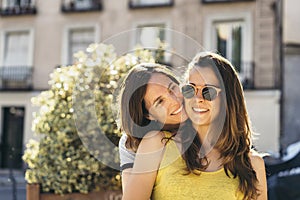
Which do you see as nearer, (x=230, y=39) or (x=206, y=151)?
(x=206, y=151)

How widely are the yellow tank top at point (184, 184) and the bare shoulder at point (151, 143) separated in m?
0.04

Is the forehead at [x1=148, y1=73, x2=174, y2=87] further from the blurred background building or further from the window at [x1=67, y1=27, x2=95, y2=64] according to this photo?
the window at [x1=67, y1=27, x2=95, y2=64]

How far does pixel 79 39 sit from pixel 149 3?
2.70 m

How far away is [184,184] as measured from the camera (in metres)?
1.71

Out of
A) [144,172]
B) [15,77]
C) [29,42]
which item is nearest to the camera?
[144,172]

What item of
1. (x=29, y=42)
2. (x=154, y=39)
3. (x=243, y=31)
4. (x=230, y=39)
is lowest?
(x=154, y=39)

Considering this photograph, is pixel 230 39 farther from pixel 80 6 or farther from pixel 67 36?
pixel 67 36

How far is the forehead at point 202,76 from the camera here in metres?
1.81

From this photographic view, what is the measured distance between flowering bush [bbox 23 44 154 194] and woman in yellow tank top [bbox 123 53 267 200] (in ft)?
6.71

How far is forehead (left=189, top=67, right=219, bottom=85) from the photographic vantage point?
1.81 metres

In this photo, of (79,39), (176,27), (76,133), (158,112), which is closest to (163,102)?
(158,112)

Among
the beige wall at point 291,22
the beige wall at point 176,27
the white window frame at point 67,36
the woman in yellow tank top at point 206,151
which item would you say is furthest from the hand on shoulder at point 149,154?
the white window frame at point 67,36

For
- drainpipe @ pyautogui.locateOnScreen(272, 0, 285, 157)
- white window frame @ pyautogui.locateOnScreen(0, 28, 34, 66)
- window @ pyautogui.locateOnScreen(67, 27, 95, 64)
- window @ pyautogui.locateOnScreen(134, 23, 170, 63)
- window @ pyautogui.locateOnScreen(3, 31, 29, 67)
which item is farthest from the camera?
window @ pyautogui.locateOnScreen(3, 31, 29, 67)

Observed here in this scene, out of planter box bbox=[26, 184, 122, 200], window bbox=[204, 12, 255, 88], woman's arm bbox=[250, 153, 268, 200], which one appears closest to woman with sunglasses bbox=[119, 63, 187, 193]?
woman's arm bbox=[250, 153, 268, 200]
